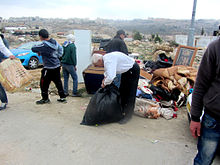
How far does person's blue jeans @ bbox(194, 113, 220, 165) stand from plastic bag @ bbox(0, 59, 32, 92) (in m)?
4.45

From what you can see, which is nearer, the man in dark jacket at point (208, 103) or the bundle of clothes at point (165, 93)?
the man in dark jacket at point (208, 103)

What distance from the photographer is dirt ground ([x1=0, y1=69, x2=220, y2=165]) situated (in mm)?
2705

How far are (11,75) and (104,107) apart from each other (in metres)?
2.73

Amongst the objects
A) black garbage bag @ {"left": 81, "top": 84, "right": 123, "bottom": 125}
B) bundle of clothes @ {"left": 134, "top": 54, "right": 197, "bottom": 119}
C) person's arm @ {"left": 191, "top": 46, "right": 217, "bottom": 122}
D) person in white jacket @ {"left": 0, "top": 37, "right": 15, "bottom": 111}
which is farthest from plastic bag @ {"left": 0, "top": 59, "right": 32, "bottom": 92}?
person's arm @ {"left": 191, "top": 46, "right": 217, "bottom": 122}

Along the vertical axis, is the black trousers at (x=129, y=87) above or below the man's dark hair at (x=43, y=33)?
below

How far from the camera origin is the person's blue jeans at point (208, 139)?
1.80 m

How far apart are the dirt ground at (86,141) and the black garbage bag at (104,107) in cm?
15

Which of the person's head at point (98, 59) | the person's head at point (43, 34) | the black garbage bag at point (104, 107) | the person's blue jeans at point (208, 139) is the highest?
the person's head at point (43, 34)

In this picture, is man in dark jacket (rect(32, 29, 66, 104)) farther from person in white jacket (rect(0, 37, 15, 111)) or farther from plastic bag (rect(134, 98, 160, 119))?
plastic bag (rect(134, 98, 160, 119))

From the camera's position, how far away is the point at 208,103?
1.78 metres

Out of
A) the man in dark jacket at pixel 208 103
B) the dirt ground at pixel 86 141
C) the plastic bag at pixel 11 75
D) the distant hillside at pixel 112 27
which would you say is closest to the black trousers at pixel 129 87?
the dirt ground at pixel 86 141

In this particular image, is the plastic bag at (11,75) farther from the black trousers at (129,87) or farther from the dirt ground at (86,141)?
the black trousers at (129,87)

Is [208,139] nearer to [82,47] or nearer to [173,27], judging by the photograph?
[82,47]

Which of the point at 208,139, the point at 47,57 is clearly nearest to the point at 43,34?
the point at 47,57
